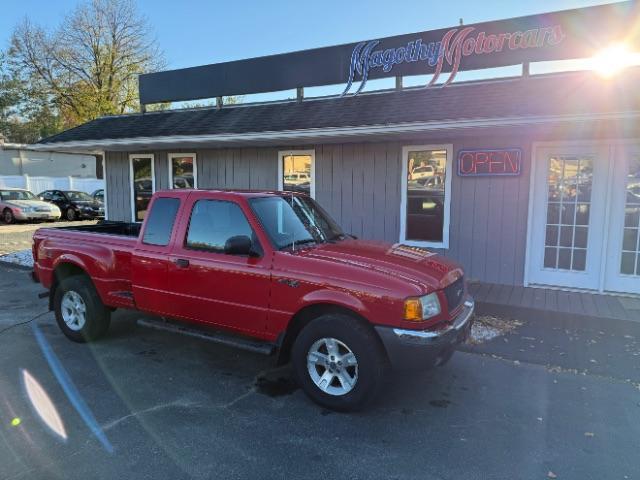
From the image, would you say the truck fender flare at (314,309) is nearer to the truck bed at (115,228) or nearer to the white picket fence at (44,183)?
the truck bed at (115,228)

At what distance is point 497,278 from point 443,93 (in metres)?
3.38

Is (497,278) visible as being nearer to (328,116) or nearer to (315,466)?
(328,116)

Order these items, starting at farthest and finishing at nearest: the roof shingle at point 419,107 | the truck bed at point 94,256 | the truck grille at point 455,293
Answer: the roof shingle at point 419,107 < the truck bed at point 94,256 < the truck grille at point 455,293

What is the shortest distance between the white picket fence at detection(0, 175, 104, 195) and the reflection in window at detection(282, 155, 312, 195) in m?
23.9

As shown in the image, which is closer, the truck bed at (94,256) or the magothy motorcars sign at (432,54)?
the truck bed at (94,256)

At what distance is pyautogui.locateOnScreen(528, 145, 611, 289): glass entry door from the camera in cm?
715

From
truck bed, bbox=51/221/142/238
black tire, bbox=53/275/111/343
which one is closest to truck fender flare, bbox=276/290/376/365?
black tire, bbox=53/275/111/343

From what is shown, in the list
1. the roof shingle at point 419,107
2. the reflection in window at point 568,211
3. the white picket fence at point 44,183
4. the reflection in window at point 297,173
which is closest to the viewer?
the roof shingle at point 419,107

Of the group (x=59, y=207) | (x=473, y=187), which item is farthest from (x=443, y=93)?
(x=59, y=207)

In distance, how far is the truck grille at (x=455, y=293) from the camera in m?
3.93

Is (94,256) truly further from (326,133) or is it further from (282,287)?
(326,133)

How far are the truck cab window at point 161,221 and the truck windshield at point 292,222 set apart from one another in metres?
0.97

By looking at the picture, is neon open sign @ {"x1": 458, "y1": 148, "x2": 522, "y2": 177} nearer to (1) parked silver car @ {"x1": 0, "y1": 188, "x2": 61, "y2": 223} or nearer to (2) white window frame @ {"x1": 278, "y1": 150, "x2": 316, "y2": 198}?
(2) white window frame @ {"x1": 278, "y1": 150, "x2": 316, "y2": 198}

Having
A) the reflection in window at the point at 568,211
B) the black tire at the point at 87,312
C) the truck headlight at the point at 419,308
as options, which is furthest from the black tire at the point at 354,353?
the reflection in window at the point at 568,211
